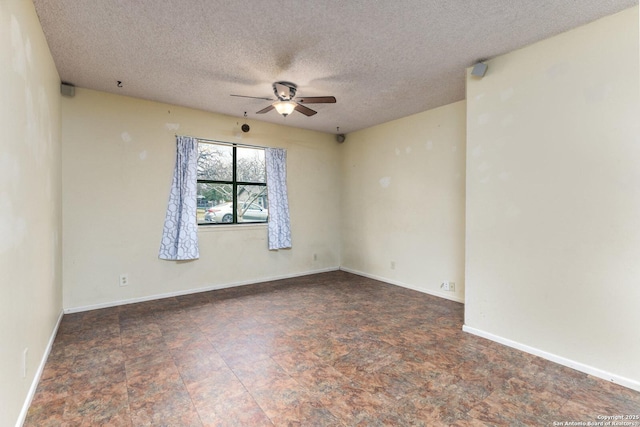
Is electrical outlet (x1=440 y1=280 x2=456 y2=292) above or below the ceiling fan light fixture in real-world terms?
below

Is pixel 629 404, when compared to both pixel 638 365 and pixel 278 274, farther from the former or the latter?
pixel 278 274

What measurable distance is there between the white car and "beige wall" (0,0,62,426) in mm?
1930

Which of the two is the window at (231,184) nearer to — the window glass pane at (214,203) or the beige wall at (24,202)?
the window glass pane at (214,203)

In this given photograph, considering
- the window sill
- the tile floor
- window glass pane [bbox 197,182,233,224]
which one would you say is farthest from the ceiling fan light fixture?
the tile floor

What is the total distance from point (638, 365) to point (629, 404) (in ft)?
1.07

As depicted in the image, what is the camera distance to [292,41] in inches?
98.5

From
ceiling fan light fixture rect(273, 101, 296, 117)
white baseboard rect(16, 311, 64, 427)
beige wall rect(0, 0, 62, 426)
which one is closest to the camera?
beige wall rect(0, 0, 62, 426)

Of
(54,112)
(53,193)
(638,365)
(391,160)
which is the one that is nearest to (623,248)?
(638,365)

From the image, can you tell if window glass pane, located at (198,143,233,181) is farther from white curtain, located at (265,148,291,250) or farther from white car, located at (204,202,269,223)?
white curtain, located at (265,148,291,250)

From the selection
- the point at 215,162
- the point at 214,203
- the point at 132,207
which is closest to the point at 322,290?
the point at 214,203

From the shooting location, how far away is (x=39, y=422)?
1.73m

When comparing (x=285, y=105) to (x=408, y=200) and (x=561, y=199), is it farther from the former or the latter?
(x=561, y=199)

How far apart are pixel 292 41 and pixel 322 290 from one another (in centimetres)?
321

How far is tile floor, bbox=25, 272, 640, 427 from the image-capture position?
A: 1808 millimetres
